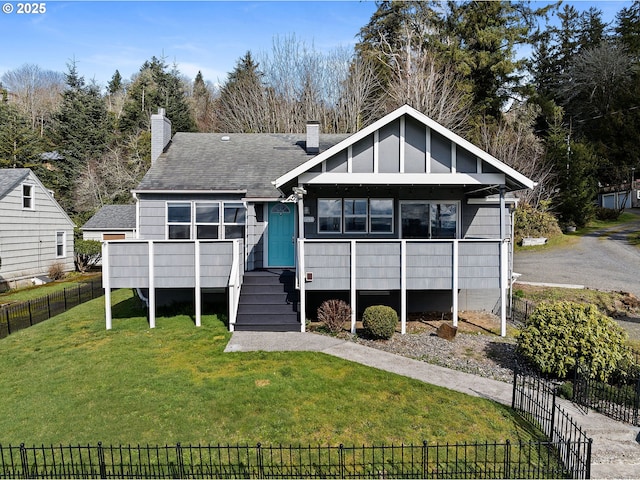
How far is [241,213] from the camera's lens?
14961 mm

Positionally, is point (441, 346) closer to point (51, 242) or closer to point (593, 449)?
point (593, 449)

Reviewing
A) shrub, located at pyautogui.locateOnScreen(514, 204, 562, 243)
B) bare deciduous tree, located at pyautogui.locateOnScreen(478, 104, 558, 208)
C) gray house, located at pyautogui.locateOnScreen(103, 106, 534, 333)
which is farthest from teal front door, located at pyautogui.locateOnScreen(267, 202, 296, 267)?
bare deciduous tree, located at pyautogui.locateOnScreen(478, 104, 558, 208)

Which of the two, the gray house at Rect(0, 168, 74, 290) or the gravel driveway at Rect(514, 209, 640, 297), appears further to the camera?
the gray house at Rect(0, 168, 74, 290)

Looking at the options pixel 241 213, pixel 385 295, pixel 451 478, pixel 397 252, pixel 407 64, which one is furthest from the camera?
pixel 407 64

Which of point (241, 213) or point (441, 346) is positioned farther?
point (241, 213)

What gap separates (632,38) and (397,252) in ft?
146

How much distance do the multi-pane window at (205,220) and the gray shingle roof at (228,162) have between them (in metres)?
0.69

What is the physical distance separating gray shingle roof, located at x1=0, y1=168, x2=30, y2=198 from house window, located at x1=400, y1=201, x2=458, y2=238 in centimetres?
2109

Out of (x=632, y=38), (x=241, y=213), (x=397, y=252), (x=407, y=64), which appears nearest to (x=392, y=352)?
(x=397, y=252)

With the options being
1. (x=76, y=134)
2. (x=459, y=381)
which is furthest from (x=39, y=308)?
(x=76, y=134)

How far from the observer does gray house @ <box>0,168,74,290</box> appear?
2114cm

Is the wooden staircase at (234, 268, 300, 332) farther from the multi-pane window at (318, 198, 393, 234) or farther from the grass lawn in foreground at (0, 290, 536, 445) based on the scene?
the multi-pane window at (318, 198, 393, 234)

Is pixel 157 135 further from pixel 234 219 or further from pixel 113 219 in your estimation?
pixel 113 219

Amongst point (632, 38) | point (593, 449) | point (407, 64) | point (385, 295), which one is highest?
point (632, 38)
